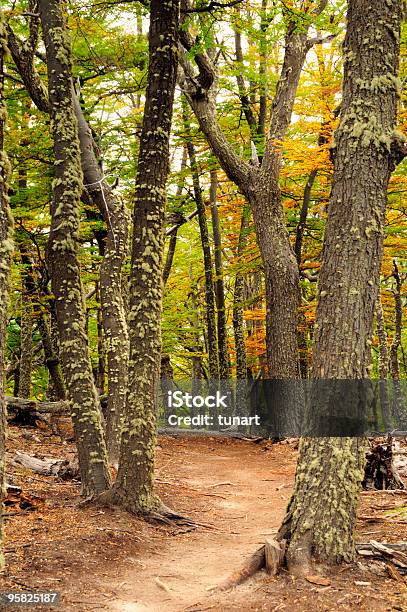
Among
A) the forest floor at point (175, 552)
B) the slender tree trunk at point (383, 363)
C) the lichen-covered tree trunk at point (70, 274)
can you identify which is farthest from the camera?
the slender tree trunk at point (383, 363)

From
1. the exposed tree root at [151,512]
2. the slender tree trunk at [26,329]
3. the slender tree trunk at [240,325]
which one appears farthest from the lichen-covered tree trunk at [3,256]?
the slender tree trunk at [240,325]

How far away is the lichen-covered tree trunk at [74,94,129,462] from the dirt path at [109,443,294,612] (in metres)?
1.46

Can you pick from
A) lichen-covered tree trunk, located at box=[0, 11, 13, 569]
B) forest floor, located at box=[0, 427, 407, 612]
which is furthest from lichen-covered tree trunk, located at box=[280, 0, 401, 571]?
lichen-covered tree trunk, located at box=[0, 11, 13, 569]

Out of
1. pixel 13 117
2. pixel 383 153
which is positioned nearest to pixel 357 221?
pixel 383 153

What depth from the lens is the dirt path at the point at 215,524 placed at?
4.68m

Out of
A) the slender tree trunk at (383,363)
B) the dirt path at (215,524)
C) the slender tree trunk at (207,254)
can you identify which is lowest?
the dirt path at (215,524)

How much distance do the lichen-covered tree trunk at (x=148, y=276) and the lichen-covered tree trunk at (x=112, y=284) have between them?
1700 mm

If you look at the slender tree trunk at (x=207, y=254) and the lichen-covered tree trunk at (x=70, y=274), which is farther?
the slender tree trunk at (x=207, y=254)

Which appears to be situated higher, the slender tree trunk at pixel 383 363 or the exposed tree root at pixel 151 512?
the slender tree trunk at pixel 383 363

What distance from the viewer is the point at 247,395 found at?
18.5 metres

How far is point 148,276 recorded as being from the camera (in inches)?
258

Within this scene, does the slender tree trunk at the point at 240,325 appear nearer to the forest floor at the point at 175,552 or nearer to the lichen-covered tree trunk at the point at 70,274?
the forest floor at the point at 175,552

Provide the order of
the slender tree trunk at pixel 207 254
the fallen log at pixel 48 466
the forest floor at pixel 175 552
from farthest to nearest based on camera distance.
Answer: the slender tree trunk at pixel 207 254, the fallen log at pixel 48 466, the forest floor at pixel 175 552

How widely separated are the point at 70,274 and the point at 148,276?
1004mm
